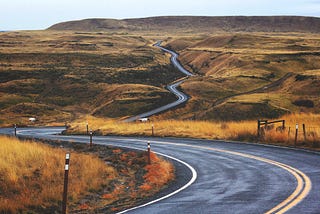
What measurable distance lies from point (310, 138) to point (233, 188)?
1170cm

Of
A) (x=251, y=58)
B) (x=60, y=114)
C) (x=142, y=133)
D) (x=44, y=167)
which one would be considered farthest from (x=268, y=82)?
(x=44, y=167)

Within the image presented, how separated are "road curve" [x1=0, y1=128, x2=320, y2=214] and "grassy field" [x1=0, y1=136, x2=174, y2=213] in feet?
A: 4.18

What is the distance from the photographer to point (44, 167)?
15.9 meters

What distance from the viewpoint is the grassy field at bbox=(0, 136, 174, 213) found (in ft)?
40.3

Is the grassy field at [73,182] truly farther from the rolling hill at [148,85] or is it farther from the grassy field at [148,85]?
the rolling hill at [148,85]

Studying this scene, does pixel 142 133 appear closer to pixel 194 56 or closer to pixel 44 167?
pixel 44 167

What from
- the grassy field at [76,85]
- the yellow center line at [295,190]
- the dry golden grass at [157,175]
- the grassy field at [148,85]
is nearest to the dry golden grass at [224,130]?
the yellow center line at [295,190]

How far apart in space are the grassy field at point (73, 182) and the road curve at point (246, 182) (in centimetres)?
127

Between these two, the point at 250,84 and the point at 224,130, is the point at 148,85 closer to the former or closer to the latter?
the point at 250,84

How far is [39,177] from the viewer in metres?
14.7

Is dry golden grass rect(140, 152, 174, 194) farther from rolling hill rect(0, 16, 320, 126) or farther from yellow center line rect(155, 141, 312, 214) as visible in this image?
rolling hill rect(0, 16, 320, 126)

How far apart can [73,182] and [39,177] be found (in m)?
1.11

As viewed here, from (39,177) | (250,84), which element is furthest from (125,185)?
(250,84)

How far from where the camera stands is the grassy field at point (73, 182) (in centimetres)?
1230
